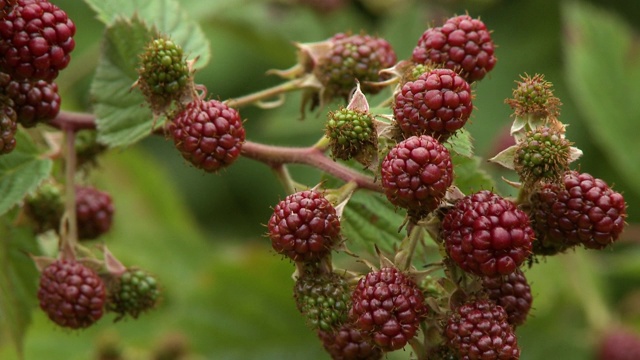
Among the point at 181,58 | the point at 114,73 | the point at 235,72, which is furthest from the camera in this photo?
the point at 235,72

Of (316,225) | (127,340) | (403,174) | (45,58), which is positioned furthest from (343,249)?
(127,340)

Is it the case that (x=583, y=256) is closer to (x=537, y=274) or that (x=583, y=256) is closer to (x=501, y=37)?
(x=537, y=274)

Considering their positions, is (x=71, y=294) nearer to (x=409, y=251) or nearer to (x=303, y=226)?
(x=303, y=226)

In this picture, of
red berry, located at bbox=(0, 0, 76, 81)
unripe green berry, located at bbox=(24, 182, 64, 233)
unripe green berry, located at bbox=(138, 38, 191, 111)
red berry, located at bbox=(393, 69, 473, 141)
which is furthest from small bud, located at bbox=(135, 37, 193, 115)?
unripe green berry, located at bbox=(24, 182, 64, 233)

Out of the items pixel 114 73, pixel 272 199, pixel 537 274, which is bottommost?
pixel 272 199

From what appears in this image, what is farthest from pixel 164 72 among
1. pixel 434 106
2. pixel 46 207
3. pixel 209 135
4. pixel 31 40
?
pixel 46 207

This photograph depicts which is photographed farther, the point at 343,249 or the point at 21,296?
the point at 21,296

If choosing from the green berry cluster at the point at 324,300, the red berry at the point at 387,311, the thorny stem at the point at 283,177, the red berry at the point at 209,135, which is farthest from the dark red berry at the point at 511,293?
the red berry at the point at 209,135
